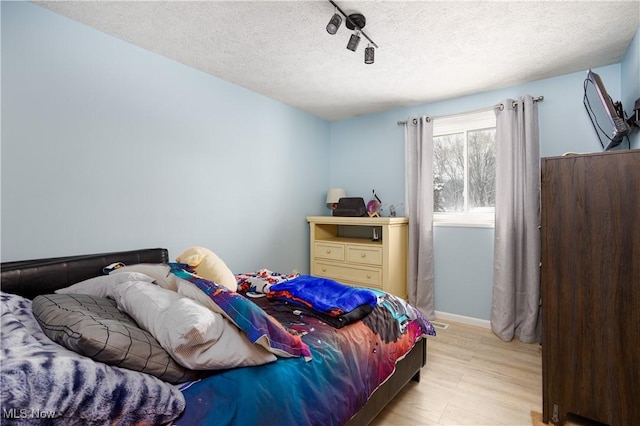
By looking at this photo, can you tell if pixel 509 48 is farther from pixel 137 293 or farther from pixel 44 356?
pixel 44 356

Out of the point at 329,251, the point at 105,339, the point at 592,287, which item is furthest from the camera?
the point at 329,251

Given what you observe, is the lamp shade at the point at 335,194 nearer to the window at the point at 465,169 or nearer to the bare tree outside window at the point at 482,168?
the window at the point at 465,169

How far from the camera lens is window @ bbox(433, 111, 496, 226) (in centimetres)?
336

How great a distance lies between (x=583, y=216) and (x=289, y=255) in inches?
110

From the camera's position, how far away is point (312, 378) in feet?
4.25

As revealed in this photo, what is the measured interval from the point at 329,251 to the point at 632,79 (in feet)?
9.69

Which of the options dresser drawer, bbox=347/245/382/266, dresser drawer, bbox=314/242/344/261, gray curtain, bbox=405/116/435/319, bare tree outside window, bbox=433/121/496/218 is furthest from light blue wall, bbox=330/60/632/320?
dresser drawer, bbox=314/242/344/261

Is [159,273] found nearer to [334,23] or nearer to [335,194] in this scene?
[334,23]

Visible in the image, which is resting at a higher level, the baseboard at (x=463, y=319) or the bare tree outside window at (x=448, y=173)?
the bare tree outside window at (x=448, y=173)

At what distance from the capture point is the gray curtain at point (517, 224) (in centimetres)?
289

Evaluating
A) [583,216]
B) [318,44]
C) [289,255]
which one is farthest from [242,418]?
[289,255]

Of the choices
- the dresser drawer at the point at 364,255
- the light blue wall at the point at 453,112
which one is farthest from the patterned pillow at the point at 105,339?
the light blue wall at the point at 453,112

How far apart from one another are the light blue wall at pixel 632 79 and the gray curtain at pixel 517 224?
606 mm

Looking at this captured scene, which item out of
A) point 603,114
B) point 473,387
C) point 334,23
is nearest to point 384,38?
point 334,23
